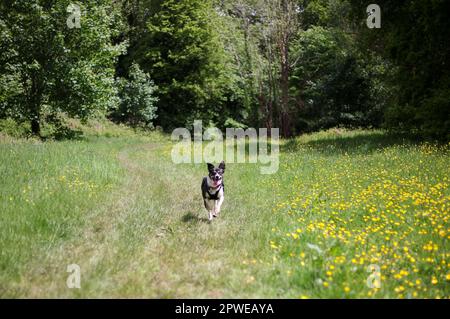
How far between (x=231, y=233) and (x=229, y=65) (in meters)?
36.5

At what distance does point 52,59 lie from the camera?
76.1 ft

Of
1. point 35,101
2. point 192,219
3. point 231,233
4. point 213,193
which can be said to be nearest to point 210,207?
point 213,193

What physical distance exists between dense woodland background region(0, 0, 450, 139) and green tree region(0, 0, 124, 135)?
0.07 metres

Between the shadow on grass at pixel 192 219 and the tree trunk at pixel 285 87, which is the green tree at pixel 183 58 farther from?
the shadow on grass at pixel 192 219

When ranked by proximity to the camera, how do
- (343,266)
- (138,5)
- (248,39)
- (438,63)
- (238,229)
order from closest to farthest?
(343,266), (238,229), (438,63), (248,39), (138,5)

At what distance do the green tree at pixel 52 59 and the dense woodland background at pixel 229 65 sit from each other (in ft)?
0.22

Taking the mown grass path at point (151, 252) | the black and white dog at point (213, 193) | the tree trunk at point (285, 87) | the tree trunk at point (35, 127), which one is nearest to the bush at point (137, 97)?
Answer: the tree trunk at point (35, 127)

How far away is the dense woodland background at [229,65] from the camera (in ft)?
60.7

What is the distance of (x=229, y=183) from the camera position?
13.0 metres

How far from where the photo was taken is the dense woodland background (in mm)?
18516

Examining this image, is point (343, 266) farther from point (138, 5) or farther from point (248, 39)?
point (138, 5)
